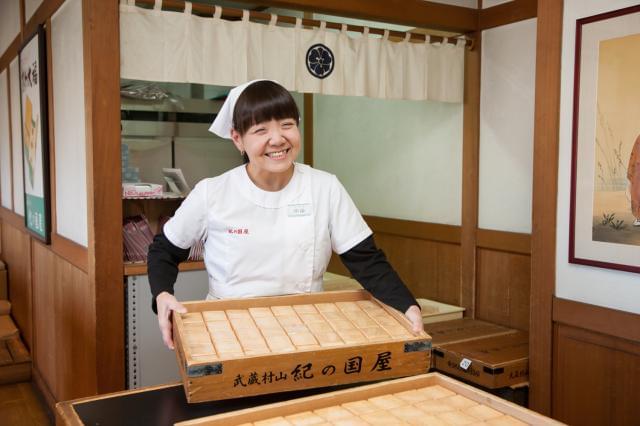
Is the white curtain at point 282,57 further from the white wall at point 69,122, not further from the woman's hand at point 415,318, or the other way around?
the woman's hand at point 415,318

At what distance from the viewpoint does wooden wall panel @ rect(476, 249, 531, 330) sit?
3.71 meters

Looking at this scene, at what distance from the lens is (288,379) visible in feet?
4.72

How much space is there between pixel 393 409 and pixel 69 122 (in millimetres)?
2679

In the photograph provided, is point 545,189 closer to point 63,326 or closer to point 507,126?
point 507,126

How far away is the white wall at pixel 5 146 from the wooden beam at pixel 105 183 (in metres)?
3.29

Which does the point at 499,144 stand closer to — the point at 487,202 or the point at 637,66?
the point at 487,202

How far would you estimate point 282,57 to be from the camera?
3309mm

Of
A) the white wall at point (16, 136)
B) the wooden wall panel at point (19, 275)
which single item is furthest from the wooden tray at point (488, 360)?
the white wall at point (16, 136)

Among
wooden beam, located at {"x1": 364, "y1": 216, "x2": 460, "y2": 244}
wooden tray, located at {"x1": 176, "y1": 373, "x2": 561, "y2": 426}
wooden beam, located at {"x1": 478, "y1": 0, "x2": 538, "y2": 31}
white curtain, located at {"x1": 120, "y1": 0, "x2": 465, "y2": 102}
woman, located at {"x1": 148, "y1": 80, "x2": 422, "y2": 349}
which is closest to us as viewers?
wooden tray, located at {"x1": 176, "y1": 373, "x2": 561, "y2": 426}

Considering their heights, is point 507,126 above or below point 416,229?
above

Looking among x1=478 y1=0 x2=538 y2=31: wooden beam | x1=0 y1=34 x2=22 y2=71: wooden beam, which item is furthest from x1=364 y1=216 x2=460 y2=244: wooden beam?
x1=0 y1=34 x2=22 y2=71: wooden beam

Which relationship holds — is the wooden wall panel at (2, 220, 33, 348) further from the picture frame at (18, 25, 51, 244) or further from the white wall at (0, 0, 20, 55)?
the white wall at (0, 0, 20, 55)

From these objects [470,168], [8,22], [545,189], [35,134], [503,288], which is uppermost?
[8,22]

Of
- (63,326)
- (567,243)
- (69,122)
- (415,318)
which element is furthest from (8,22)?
(415,318)
